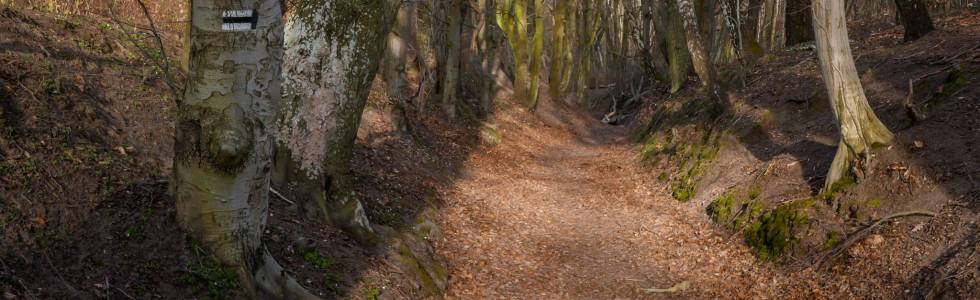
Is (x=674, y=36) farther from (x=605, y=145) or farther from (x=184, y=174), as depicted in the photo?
(x=184, y=174)

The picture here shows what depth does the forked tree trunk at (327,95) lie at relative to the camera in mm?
7074

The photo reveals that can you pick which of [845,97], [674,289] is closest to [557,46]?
[845,97]

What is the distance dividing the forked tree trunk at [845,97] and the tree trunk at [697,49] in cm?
705

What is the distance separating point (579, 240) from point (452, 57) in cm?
868

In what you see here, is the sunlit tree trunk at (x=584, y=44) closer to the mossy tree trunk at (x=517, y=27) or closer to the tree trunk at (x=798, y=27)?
the mossy tree trunk at (x=517, y=27)

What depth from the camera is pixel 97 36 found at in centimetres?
948

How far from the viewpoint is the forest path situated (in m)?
8.27

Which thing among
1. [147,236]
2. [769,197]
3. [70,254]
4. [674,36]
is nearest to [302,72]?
[147,236]

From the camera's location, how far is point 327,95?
7.15 m

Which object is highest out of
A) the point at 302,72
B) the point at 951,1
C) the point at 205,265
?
the point at 951,1

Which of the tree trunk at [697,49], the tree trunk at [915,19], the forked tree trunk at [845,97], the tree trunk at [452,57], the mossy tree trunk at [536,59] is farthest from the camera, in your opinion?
the mossy tree trunk at [536,59]

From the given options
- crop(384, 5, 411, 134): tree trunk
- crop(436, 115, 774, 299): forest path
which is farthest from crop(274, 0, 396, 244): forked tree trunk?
crop(384, 5, 411, 134): tree trunk

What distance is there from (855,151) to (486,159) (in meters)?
8.65

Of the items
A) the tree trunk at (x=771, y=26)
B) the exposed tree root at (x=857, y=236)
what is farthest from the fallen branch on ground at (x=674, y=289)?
the tree trunk at (x=771, y=26)
